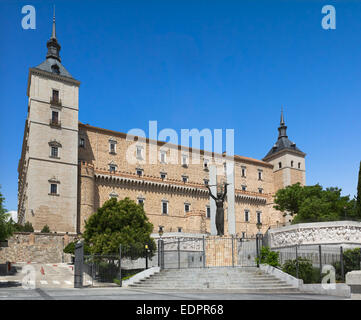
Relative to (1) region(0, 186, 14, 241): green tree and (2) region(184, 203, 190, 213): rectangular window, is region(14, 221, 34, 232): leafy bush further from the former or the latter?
(2) region(184, 203, 190, 213): rectangular window

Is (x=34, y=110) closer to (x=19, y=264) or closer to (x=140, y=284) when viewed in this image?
(x=19, y=264)

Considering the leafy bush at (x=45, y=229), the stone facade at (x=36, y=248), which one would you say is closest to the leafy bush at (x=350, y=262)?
the stone facade at (x=36, y=248)

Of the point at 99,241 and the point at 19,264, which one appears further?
the point at 19,264

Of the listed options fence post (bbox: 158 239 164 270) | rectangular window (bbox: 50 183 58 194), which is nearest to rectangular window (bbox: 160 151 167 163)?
rectangular window (bbox: 50 183 58 194)

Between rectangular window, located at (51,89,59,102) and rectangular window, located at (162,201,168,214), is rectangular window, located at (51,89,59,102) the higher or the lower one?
the higher one

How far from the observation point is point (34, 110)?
4731cm

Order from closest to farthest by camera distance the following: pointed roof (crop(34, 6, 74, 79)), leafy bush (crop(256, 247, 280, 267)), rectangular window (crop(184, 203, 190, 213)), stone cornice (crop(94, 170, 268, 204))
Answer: leafy bush (crop(256, 247, 280, 267))
pointed roof (crop(34, 6, 74, 79))
stone cornice (crop(94, 170, 268, 204))
rectangular window (crop(184, 203, 190, 213))

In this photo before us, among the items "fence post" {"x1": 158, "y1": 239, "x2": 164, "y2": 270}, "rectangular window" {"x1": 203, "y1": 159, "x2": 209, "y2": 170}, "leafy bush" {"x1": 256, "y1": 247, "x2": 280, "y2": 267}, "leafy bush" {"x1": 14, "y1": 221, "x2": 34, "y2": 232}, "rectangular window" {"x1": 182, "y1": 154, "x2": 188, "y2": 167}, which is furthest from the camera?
"rectangular window" {"x1": 203, "y1": 159, "x2": 209, "y2": 170}

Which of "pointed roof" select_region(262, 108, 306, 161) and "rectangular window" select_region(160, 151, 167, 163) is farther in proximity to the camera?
"pointed roof" select_region(262, 108, 306, 161)

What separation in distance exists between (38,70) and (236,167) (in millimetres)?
35525

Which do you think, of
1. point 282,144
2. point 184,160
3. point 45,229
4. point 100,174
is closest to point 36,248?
point 45,229

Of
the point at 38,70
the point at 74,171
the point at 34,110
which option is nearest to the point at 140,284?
the point at 74,171

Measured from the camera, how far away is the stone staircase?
59.3ft

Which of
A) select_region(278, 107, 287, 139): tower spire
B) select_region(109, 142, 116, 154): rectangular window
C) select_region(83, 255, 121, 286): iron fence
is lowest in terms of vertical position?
select_region(83, 255, 121, 286): iron fence
